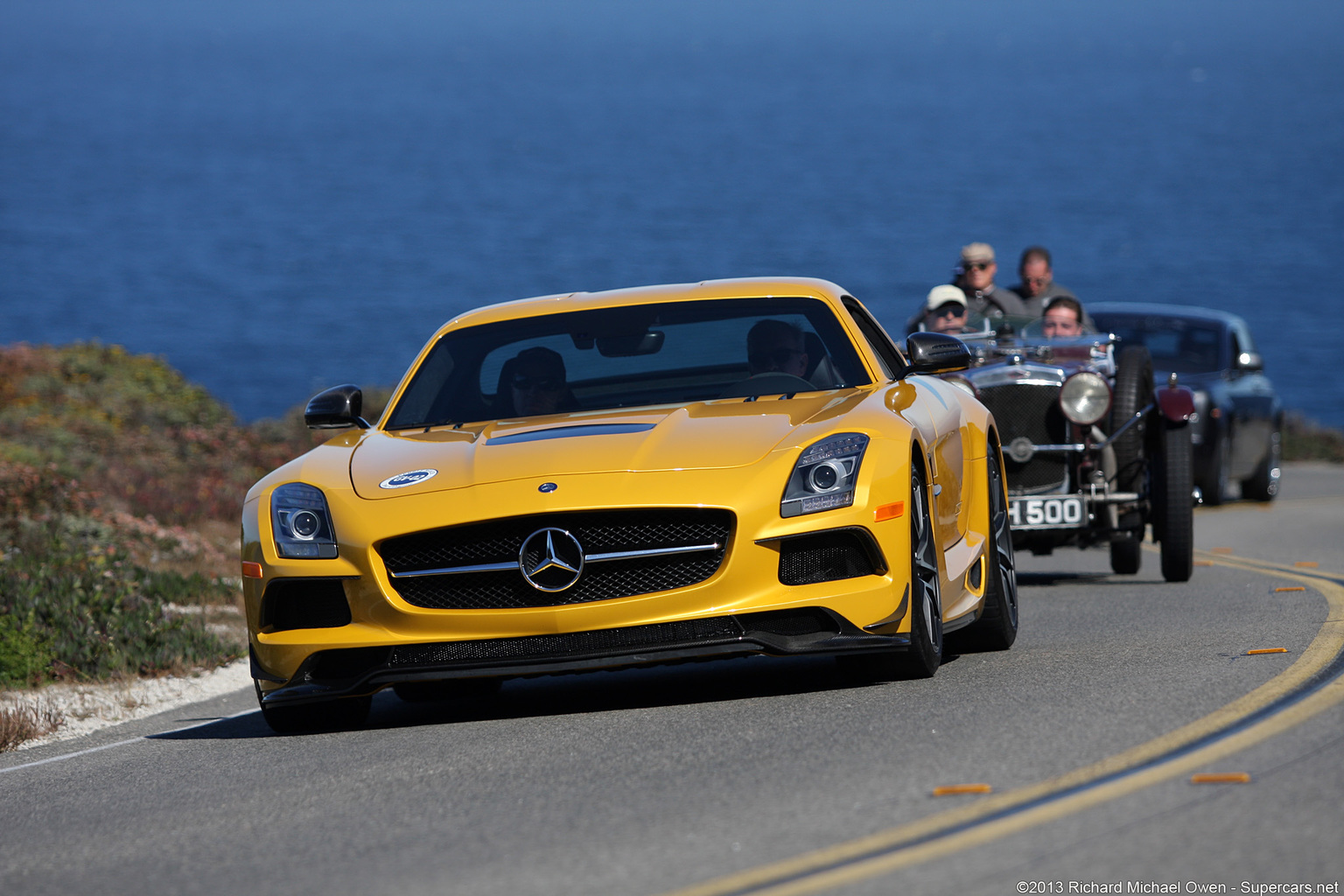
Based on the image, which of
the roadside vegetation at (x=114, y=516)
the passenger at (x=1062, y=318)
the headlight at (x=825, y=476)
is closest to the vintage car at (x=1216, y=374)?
the passenger at (x=1062, y=318)

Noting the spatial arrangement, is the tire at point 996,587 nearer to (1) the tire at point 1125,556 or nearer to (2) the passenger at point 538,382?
(2) the passenger at point 538,382

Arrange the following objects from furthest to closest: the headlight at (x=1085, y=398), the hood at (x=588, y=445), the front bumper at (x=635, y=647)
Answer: the headlight at (x=1085, y=398), the hood at (x=588, y=445), the front bumper at (x=635, y=647)

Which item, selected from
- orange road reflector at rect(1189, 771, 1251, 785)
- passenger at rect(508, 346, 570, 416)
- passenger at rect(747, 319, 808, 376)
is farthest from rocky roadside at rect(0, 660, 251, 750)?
orange road reflector at rect(1189, 771, 1251, 785)

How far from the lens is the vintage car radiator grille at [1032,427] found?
12297 mm

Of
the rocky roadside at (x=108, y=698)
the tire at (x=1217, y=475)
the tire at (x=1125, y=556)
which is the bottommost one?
the tire at (x=1217, y=475)

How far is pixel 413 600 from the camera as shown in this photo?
7.12 metres

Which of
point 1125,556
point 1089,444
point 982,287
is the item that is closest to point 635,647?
point 1089,444

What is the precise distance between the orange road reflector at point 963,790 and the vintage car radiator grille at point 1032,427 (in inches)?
271

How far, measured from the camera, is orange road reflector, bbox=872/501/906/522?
23.0 feet

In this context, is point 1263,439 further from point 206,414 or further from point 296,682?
point 296,682

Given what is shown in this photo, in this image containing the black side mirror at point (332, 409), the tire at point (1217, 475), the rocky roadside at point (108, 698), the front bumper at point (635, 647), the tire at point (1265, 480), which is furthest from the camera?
the tire at point (1265, 480)

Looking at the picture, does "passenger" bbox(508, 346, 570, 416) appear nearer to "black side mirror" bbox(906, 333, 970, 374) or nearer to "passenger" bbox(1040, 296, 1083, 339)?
"black side mirror" bbox(906, 333, 970, 374)

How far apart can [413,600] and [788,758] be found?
1.63 m

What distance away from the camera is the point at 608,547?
275 inches
